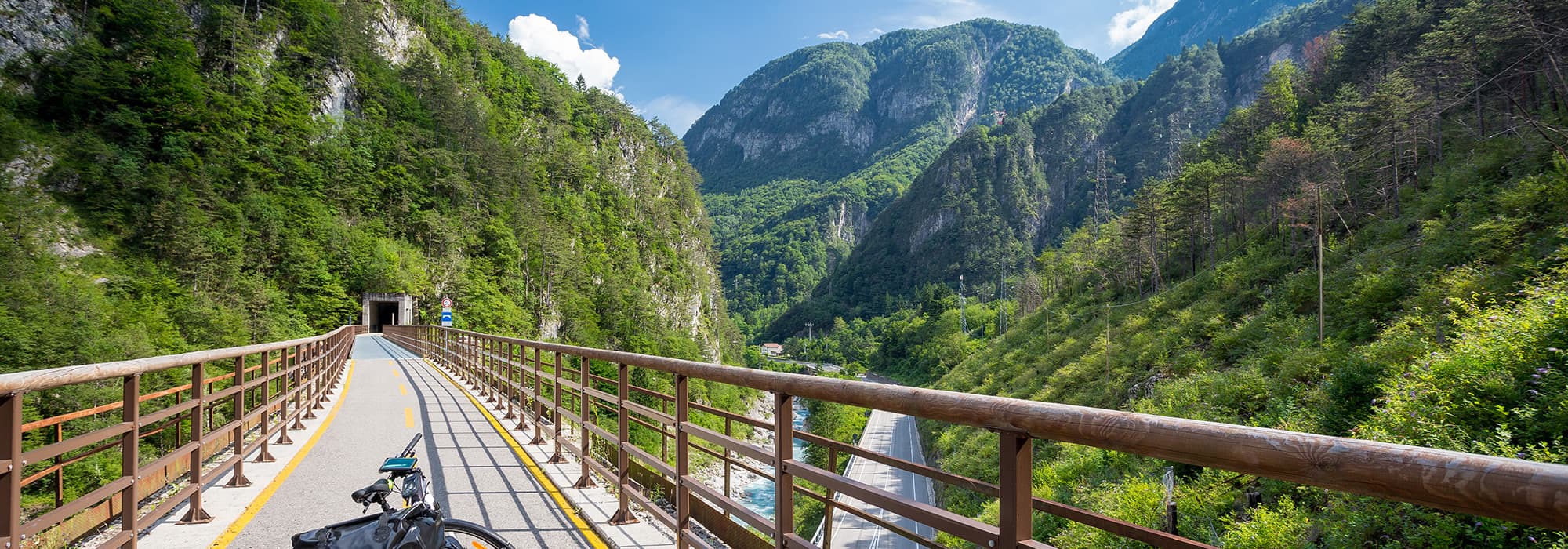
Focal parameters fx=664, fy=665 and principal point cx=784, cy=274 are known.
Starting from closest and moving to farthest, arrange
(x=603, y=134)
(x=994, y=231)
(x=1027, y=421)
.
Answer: (x=1027, y=421)
(x=603, y=134)
(x=994, y=231)

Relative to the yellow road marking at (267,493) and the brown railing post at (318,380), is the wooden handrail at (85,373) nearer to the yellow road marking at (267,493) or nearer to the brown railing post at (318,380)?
the yellow road marking at (267,493)

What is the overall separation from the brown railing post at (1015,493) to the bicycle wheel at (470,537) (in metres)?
2.62

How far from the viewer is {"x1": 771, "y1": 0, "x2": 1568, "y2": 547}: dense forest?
387 inches

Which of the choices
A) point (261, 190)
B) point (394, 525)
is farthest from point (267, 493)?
point (261, 190)

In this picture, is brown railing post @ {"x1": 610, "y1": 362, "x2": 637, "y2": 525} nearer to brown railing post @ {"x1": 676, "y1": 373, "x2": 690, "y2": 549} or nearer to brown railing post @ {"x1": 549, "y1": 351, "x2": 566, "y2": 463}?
brown railing post @ {"x1": 676, "y1": 373, "x2": 690, "y2": 549}

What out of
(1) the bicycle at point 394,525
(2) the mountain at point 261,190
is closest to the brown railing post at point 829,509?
(1) the bicycle at point 394,525

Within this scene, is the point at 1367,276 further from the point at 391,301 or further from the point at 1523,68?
the point at 391,301

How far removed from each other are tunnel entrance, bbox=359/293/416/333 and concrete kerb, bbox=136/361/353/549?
1897 inches

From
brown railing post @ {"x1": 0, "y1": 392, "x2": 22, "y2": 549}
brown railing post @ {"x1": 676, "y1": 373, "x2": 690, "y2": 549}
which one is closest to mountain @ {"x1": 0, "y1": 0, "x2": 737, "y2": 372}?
brown railing post @ {"x1": 0, "y1": 392, "x2": 22, "y2": 549}

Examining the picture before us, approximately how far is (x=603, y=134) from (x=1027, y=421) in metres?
109

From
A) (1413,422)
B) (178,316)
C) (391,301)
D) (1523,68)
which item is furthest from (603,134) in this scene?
(1413,422)

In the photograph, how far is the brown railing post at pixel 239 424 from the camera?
612 cm

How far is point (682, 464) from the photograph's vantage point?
4203 millimetres

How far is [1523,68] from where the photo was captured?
85.5ft
